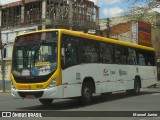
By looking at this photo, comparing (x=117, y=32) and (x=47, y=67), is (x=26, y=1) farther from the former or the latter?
(x=47, y=67)

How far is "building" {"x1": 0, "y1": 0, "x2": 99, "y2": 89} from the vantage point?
43.7m

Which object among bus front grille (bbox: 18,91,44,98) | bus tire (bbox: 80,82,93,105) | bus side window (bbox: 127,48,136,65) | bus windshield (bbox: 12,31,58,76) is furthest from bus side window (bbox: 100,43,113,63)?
bus front grille (bbox: 18,91,44,98)

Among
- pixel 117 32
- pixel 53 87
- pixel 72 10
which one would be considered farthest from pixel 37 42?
pixel 117 32

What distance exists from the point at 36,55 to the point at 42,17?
97.2 feet

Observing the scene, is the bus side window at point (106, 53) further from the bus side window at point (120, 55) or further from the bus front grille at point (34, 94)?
the bus front grille at point (34, 94)

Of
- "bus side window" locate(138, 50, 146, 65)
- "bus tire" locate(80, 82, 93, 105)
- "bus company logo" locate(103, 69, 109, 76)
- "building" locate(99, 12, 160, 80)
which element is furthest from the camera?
"building" locate(99, 12, 160, 80)

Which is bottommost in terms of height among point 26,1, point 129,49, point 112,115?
point 112,115

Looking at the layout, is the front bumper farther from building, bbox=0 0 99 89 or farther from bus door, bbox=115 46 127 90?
building, bbox=0 0 99 89

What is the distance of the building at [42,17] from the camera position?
43.7 meters

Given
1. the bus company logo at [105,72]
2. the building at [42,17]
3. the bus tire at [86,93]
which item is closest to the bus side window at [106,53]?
the bus company logo at [105,72]

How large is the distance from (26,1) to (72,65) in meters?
34.0

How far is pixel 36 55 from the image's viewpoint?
51.3ft

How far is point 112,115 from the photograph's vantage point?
13.5m

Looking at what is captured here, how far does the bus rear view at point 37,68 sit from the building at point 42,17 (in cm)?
2580
